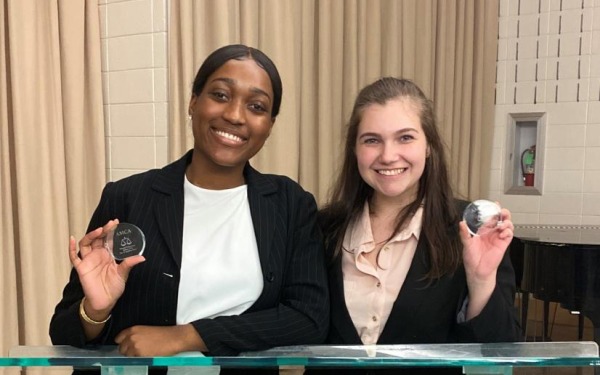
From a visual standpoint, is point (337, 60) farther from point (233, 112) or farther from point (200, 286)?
Result: point (200, 286)

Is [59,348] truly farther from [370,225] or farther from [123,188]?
[370,225]

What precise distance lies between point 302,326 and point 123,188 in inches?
20.7

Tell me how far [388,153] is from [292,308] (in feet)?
1.42

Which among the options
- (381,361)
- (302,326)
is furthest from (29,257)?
(381,361)

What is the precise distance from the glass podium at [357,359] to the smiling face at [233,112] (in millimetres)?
528

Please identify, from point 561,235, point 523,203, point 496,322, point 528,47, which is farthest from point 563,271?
point 528,47

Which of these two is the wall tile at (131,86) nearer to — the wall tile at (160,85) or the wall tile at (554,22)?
the wall tile at (160,85)

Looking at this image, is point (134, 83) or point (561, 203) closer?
point (134, 83)

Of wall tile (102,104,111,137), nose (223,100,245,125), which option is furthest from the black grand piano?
wall tile (102,104,111,137)

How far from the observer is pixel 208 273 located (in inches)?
48.4

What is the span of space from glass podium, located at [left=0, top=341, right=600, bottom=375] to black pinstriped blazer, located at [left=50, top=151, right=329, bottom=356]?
0.25m

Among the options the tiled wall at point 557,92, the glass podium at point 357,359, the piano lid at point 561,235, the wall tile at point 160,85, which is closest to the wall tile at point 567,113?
the tiled wall at point 557,92

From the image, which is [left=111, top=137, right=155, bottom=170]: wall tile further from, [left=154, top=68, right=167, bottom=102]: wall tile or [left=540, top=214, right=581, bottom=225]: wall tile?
[left=540, top=214, right=581, bottom=225]: wall tile

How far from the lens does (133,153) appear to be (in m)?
2.55
